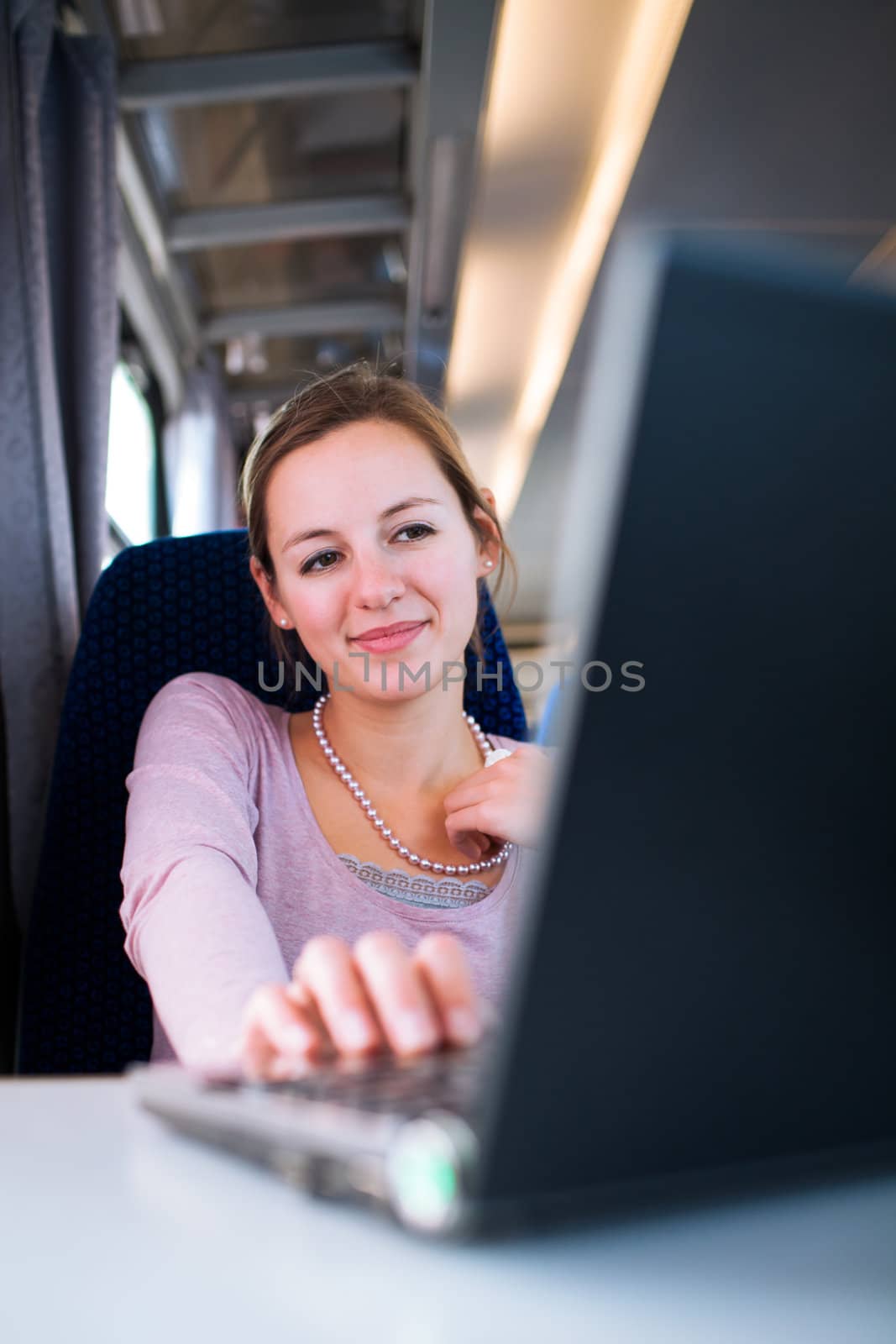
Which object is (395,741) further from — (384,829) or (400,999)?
(400,999)

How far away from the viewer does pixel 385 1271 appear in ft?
0.99

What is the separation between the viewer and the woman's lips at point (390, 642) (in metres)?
1.21

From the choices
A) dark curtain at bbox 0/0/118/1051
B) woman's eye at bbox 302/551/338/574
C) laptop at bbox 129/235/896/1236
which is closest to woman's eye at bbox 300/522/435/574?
woman's eye at bbox 302/551/338/574

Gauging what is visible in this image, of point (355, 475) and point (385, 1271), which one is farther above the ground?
point (355, 475)

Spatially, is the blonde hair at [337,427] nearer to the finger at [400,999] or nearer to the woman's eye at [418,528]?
the woman's eye at [418,528]

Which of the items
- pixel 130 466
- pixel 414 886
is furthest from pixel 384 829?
pixel 130 466

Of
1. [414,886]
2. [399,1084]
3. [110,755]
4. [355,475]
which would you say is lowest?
[414,886]

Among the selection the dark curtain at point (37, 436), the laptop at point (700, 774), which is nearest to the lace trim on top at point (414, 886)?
the dark curtain at point (37, 436)

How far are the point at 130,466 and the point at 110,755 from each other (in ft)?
9.31

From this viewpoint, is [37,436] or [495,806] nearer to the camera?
[495,806]

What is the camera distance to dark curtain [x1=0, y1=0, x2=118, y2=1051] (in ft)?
4.57

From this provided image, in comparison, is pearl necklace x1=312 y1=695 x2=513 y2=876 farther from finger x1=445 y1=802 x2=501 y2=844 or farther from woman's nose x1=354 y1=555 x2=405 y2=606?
woman's nose x1=354 y1=555 x2=405 y2=606

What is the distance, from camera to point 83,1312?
→ 0.93 ft

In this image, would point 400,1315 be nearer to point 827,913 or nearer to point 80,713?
point 827,913
